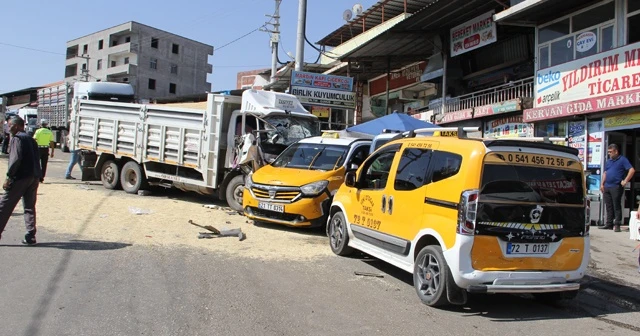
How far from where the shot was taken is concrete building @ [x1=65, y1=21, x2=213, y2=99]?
197ft

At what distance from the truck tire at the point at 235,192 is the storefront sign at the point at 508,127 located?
8603 mm

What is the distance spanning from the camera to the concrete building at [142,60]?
197 feet

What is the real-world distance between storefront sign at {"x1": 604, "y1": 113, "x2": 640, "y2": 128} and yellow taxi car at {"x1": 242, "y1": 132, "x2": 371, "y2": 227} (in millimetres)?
5821

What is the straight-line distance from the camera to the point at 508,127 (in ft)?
50.0

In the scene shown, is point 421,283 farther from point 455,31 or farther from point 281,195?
point 455,31

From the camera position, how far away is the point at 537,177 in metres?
4.73

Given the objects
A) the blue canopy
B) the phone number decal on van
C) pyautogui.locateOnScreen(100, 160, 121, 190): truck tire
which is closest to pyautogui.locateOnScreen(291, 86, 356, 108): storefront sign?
the blue canopy

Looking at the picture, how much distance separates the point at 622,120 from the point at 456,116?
24.1 feet

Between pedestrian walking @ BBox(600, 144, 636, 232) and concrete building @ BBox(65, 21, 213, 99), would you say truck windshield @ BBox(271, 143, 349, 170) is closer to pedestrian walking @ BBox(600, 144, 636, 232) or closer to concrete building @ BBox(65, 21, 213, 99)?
pedestrian walking @ BBox(600, 144, 636, 232)

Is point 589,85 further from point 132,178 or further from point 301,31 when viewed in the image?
point 132,178

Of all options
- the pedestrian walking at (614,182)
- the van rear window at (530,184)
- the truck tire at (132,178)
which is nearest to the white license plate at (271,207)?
the van rear window at (530,184)

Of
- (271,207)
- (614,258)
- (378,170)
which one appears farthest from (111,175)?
(614,258)

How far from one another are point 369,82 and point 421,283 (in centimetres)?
2471

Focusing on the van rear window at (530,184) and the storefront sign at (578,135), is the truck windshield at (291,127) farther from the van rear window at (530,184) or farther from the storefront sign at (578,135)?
the van rear window at (530,184)
